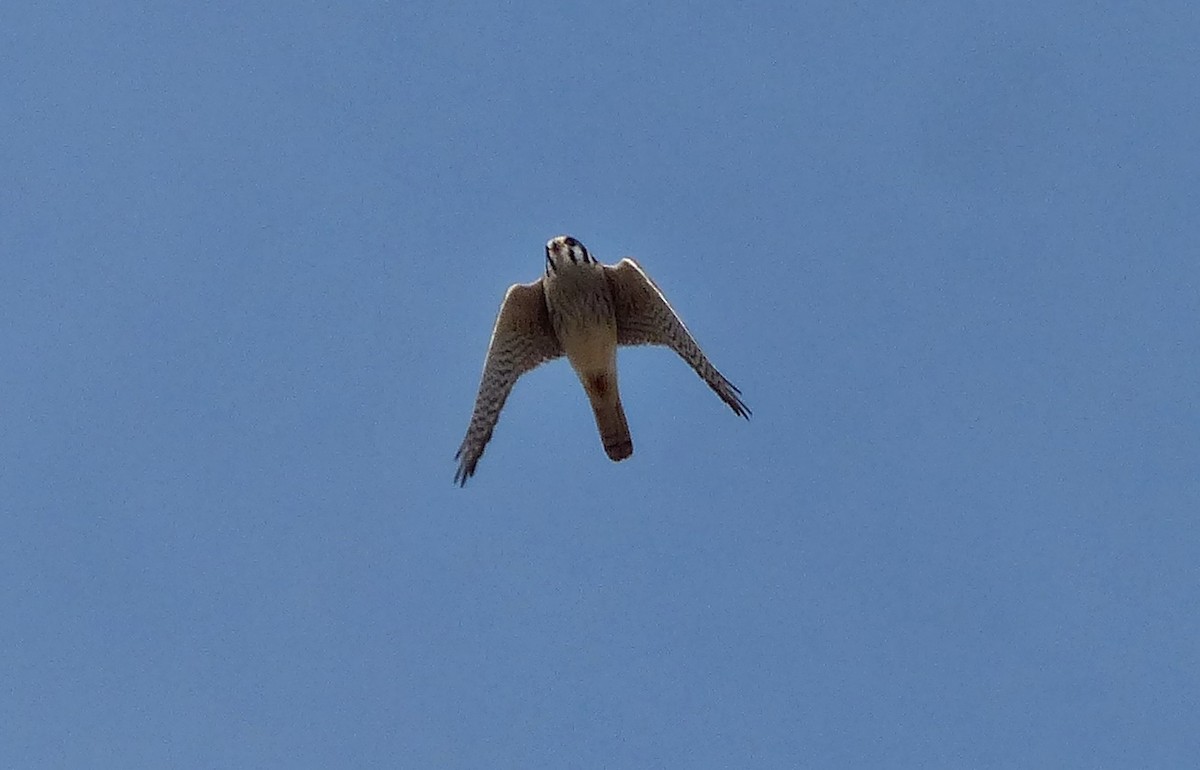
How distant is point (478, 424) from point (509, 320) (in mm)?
948

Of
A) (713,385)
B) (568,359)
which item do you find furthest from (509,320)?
(713,385)

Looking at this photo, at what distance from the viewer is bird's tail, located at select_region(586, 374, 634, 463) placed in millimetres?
18750

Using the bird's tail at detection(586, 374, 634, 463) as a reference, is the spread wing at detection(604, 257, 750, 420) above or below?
above

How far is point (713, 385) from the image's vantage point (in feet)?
62.3

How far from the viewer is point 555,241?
1830 cm

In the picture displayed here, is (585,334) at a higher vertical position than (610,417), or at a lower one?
higher

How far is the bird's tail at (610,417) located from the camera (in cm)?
1875

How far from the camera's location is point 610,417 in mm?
18828

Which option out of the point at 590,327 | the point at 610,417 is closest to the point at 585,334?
the point at 590,327

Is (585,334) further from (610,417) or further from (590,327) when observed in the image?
(610,417)

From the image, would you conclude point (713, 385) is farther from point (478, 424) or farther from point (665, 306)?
point (478, 424)

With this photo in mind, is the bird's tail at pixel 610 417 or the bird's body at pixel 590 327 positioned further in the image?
the bird's tail at pixel 610 417

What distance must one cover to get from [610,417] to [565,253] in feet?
5.06

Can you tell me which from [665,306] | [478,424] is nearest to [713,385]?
[665,306]
